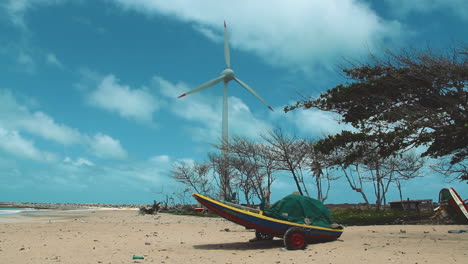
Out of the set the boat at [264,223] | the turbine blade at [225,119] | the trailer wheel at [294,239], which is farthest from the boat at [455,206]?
the turbine blade at [225,119]

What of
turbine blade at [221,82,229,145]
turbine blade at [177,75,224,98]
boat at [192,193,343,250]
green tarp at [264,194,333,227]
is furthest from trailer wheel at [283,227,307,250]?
turbine blade at [177,75,224,98]

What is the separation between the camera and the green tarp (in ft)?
34.8

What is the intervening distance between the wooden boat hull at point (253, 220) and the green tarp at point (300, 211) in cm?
31

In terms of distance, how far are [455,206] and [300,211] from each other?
11140 millimetres

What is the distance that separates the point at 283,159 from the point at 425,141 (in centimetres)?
1423

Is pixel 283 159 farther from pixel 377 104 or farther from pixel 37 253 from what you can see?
pixel 37 253

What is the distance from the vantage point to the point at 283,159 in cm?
2889

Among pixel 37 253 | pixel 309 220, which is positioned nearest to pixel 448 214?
pixel 309 220

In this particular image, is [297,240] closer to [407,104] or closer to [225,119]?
[407,104]

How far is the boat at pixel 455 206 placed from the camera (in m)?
17.5

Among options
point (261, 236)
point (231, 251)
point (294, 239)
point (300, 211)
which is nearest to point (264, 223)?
point (294, 239)

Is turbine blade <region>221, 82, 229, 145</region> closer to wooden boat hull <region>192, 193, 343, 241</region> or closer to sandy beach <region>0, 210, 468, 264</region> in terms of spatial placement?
sandy beach <region>0, 210, 468, 264</region>

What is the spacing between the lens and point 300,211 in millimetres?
11008

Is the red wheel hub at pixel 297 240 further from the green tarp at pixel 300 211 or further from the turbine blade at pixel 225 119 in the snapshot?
the turbine blade at pixel 225 119
